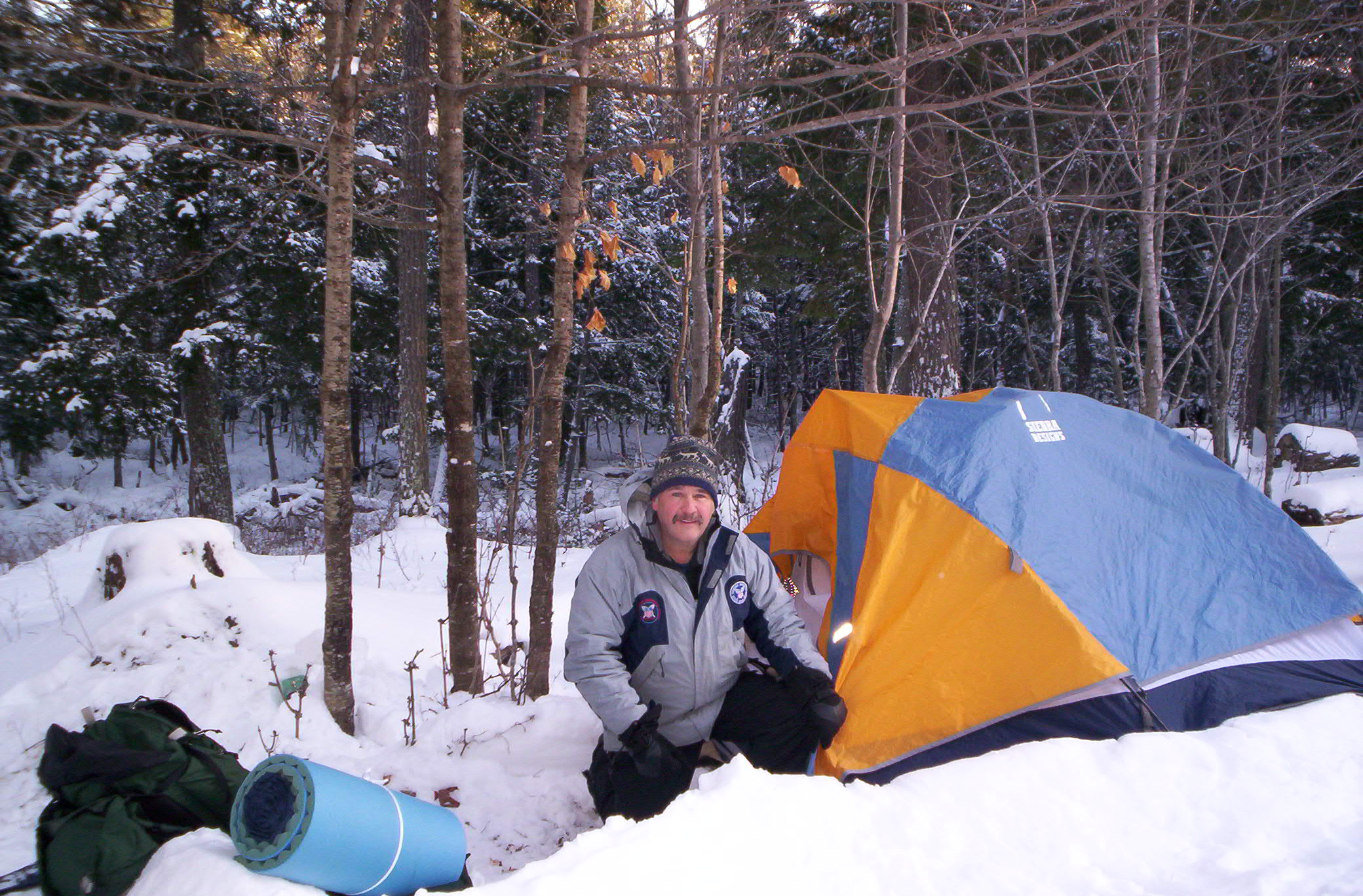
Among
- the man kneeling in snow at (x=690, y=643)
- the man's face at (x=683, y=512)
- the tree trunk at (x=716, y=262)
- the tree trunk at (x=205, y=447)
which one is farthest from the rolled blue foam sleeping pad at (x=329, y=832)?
the tree trunk at (x=205, y=447)

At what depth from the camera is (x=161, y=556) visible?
4559 millimetres

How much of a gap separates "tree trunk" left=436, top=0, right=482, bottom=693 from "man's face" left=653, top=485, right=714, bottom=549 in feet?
3.53

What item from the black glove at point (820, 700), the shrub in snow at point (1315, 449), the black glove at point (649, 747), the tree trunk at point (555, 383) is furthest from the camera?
the shrub in snow at point (1315, 449)

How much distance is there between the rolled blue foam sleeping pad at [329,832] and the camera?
5.44 feet

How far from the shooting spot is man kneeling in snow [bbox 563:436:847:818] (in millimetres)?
2717

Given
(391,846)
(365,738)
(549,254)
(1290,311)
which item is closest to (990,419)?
(391,846)

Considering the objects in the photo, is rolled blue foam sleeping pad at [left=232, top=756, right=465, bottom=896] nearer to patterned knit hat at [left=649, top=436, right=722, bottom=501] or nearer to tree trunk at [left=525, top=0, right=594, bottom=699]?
patterned knit hat at [left=649, top=436, right=722, bottom=501]

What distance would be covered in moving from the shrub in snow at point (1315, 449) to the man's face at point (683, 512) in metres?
13.4

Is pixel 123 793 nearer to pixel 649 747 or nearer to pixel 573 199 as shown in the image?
pixel 649 747

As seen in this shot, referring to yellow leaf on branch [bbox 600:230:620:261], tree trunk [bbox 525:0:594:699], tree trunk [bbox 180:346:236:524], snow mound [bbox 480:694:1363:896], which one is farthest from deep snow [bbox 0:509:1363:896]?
tree trunk [bbox 180:346:236:524]

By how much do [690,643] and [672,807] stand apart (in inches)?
35.8

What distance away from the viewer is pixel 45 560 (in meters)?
6.71

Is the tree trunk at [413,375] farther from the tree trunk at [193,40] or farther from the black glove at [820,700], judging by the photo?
the black glove at [820,700]

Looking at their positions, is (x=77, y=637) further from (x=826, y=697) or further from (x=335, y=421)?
(x=826, y=697)
